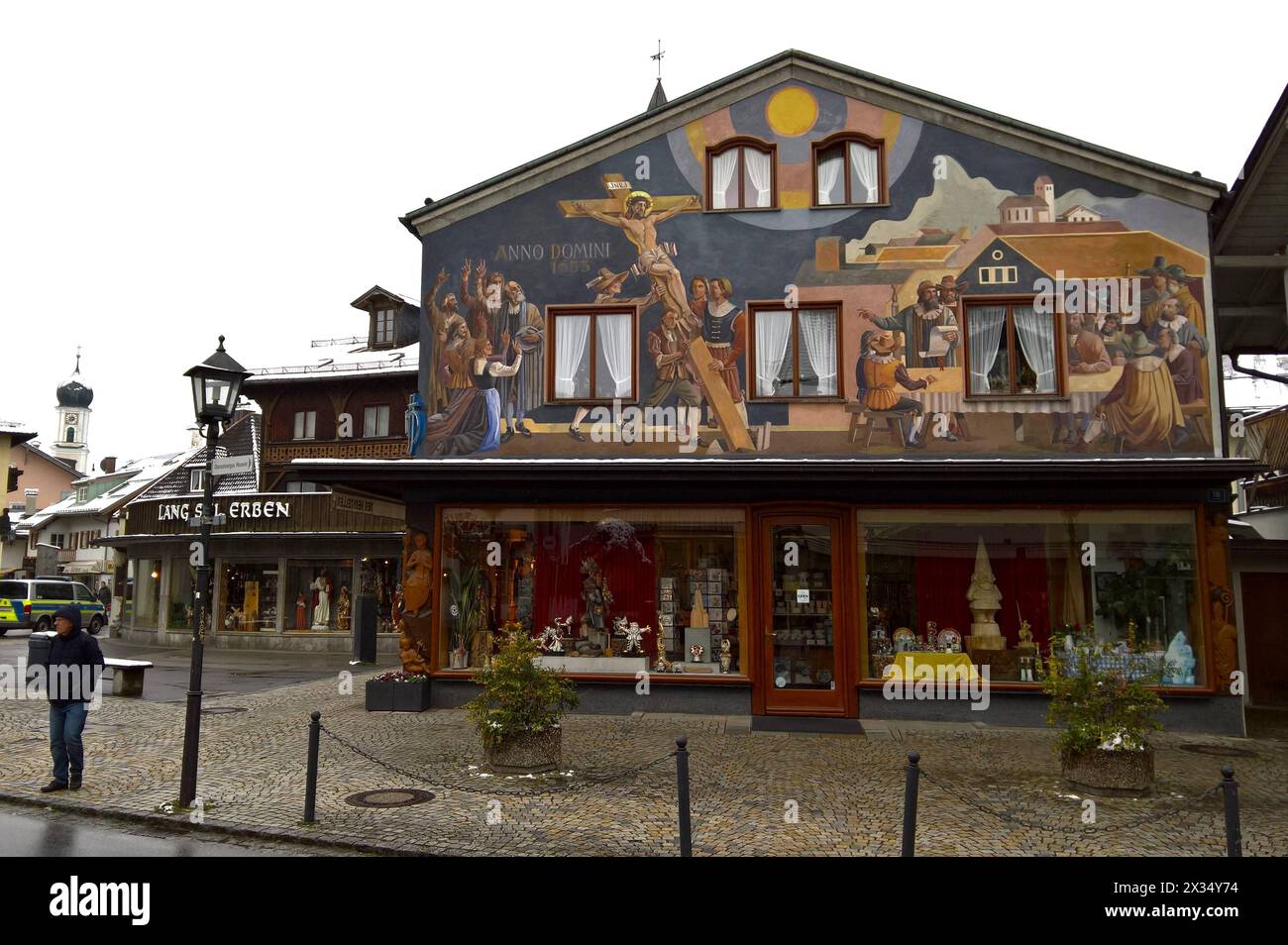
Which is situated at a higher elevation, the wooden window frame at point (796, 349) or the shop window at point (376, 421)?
the shop window at point (376, 421)

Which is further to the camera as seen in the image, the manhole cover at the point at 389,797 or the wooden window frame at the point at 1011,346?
the wooden window frame at the point at 1011,346

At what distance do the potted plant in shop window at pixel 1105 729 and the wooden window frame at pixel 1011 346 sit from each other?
5.56 meters

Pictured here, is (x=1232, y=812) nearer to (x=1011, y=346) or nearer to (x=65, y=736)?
(x=1011, y=346)

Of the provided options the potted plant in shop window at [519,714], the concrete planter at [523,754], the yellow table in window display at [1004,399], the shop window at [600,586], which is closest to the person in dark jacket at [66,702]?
the potted plant in shop window at [519,714]

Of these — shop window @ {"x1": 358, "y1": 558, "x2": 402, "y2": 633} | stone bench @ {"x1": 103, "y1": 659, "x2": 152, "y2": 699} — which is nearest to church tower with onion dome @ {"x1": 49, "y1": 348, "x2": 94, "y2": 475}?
shop window @ {"x1": 358, "y1": 558, "x2": 402, "y2": 633}

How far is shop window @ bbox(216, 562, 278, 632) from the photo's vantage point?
28.7 meters

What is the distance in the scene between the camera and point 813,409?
1466 cm

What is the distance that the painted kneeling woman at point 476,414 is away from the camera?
15.3 meters

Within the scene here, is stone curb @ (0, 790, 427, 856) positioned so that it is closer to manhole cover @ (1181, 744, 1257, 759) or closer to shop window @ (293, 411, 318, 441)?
manhole cover @ (1181, 744, 1257, 759)

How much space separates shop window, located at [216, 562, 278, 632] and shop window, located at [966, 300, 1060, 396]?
22627mm

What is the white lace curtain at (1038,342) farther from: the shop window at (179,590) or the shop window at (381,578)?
the shop window at (179,590)

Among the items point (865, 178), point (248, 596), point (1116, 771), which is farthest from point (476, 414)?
point (248, 596)

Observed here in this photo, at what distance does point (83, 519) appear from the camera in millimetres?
58875
